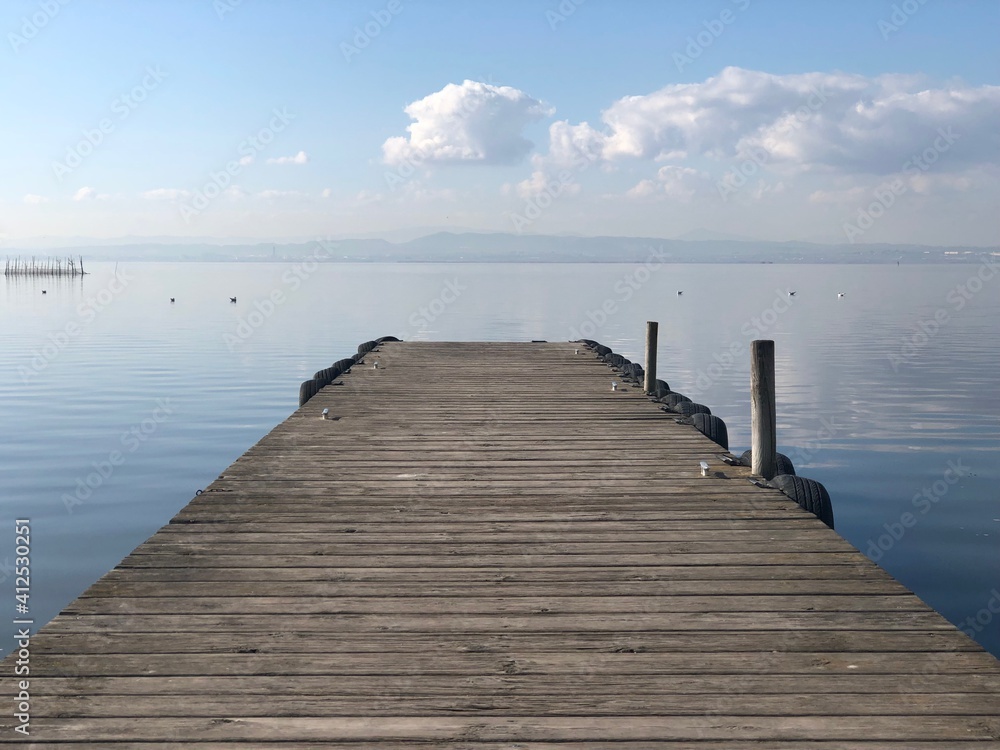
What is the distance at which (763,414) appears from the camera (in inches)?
299

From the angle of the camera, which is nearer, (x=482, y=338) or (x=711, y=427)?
(x=711, y=427)

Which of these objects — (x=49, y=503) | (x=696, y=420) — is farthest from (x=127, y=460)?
(x=696, y=420)

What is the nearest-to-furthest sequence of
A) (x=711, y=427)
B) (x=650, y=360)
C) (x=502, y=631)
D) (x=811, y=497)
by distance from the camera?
(x=502, y=631), (x=811, y=497), (x=711, y=427), (x=650, y=360)

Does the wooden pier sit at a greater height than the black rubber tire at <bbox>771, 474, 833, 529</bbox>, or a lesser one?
lesser

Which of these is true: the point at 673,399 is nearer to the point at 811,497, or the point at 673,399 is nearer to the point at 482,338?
the point at 811,497

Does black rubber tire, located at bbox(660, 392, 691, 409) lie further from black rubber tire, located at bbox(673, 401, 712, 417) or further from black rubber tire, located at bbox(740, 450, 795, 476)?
black rubber tire, located at bbox(740, 450, 795, 476)

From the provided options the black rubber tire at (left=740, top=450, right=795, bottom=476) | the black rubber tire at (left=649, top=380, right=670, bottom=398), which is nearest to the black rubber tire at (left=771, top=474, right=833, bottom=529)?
the black rubber tire at (left=740, top=450, right=795, bottom=476)

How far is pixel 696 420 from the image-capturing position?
10.1 metres

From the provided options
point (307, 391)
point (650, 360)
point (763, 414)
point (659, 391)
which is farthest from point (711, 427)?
point (307, 391)

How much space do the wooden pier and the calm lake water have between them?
3.31 metres

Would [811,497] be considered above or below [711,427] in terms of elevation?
below

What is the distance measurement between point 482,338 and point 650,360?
18779 millimetres

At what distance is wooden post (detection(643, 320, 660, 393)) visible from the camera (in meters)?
12.9

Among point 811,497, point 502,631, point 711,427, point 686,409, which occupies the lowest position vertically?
point 502,631
